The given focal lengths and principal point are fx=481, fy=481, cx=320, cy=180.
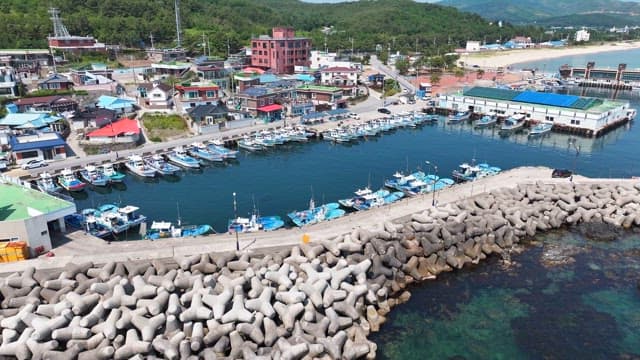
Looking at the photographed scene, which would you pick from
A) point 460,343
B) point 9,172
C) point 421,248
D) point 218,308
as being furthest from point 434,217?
point 9,172

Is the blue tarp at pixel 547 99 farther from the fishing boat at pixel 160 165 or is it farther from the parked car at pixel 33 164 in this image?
the parked car at pixel 33 164

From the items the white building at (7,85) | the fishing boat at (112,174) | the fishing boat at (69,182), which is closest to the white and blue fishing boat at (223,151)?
the fishing boat at (112,174)

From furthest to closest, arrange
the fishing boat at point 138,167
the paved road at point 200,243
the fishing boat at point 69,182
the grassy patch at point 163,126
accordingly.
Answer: the grassy patch at point 163,126, the fishing boat at point 138,167, the fishing boat at point 69,182, the paved road at point 200,243

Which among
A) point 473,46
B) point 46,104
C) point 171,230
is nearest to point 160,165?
point 171,230

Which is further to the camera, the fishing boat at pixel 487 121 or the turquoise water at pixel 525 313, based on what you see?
the fishing boat at pixel 487 121

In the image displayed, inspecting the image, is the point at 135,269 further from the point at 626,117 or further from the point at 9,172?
the point at 626,117

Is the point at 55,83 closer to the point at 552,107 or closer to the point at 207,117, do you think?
the point at 207,117
